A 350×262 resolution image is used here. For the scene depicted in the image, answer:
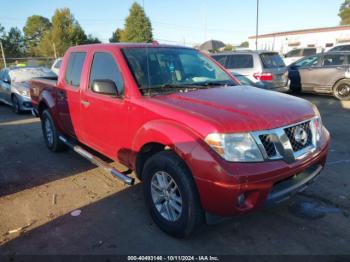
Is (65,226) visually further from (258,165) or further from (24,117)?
(24,117)

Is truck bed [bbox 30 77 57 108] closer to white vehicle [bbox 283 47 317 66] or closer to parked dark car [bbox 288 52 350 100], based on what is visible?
parked dark car [bbox 288 52 350 100]

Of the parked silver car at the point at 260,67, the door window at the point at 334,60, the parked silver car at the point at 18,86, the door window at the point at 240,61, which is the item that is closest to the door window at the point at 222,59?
the parked silver car at the point at 260,67

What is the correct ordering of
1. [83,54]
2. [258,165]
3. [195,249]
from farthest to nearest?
[83,54] < [195,249] < [258,165]

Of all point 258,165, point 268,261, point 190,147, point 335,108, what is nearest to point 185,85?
point 190,147

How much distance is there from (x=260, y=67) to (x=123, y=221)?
25.1 feet

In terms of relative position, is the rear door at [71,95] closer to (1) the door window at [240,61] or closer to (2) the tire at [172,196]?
(2) the tire at [172,196]

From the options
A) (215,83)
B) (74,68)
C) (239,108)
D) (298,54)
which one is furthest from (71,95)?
(298,54)

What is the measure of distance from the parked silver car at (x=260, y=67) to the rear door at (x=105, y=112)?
6.33 meters

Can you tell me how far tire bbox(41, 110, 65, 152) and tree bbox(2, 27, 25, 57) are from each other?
187ft

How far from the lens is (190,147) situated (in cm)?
272

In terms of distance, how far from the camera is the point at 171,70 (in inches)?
156

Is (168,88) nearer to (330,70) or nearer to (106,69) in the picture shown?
(106,69)

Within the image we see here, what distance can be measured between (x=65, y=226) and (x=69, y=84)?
2.31m

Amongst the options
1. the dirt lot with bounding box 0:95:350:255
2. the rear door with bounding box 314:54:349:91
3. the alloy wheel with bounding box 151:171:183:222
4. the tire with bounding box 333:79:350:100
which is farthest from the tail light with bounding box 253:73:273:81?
the alloy wheel with bounding box 151:171:183:222
